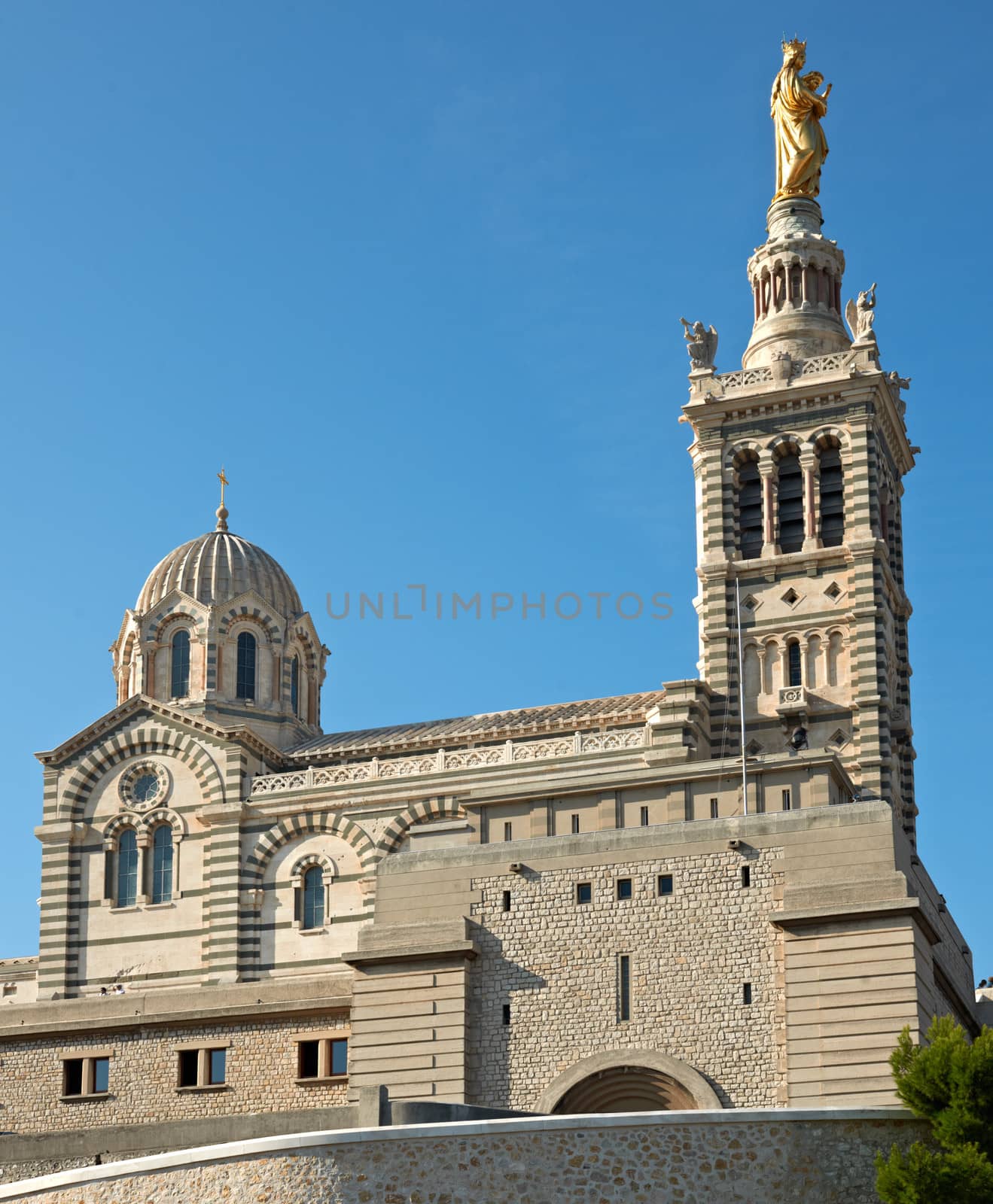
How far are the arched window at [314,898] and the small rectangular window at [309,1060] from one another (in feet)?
31.4

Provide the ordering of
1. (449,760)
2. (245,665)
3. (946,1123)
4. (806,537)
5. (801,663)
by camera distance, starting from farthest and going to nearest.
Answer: (245,665) < (449,760) < (806,537) < (801,663) < (946,1123)

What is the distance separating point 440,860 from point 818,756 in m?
8.73

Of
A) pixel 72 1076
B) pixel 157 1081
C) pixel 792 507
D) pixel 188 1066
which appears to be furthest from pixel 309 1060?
pixel 792 507

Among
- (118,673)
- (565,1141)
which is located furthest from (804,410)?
(565,1141)

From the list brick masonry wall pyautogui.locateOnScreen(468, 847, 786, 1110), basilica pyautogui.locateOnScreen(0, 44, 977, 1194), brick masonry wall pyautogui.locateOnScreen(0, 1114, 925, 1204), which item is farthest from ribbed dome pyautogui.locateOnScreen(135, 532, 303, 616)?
brick masonry wall pyautogui.locateOnScreen(0, 1114, 925, 1204)

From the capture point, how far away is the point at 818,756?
48.6 meters

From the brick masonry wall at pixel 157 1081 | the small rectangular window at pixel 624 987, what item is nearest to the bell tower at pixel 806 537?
the small rectangular window at pixel 624 987

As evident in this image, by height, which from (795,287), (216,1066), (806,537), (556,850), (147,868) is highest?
(795,287)

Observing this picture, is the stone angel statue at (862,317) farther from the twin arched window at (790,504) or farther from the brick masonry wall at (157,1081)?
the brick masonry wall at (157,1081)

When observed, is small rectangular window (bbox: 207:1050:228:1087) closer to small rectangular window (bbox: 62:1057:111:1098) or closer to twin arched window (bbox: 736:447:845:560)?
small rectangular window (bbox: 62:1057:111:1098)

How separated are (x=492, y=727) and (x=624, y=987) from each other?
16753 millimetres

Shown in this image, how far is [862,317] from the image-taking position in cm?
5978

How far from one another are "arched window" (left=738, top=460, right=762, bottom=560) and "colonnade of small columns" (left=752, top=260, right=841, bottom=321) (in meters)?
5.72

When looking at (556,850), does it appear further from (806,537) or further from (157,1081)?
(806,537)
